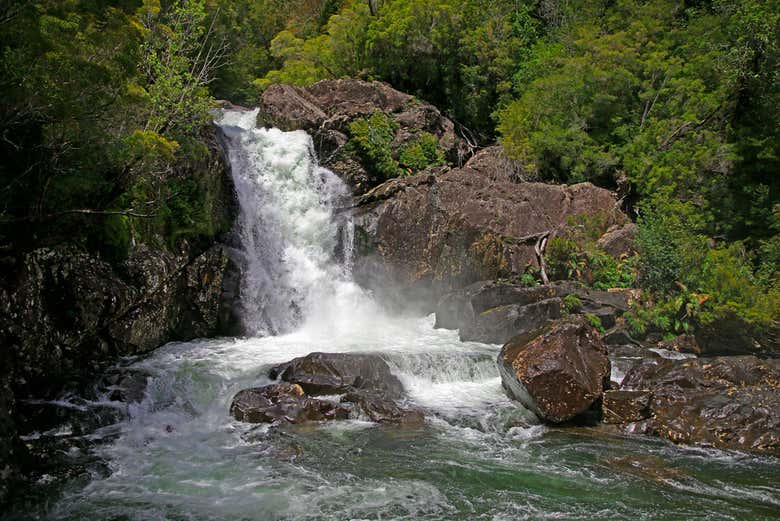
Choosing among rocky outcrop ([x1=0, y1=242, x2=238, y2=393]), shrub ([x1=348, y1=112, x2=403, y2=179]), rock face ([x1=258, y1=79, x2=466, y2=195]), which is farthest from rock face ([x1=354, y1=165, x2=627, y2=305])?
rocky outcrop ([x1=0, y1=242, x2=238, y2=393])

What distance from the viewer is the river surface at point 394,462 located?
7617mm

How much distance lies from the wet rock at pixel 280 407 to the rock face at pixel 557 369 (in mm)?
3604

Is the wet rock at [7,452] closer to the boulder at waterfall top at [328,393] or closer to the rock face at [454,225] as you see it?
the boulder at waterfall top at [328,393]

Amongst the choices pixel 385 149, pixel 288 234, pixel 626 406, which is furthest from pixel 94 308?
pixel 385 149

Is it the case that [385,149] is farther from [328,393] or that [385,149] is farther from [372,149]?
[328,393]

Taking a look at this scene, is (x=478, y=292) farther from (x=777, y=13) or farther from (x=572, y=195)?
(x=777, y=13)

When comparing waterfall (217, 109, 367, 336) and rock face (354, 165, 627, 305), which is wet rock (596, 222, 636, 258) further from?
waterfall (217, 109, 367, 336)

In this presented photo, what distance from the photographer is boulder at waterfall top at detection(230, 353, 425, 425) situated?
10781 millimetres

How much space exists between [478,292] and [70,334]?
35.6 ft

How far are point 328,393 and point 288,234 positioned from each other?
851 cm

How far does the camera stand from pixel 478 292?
17.1m

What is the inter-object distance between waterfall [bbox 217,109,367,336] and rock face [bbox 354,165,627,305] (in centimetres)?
96

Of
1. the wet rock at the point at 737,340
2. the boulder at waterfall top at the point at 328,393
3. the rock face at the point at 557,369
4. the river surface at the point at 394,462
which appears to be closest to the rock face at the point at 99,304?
the river surface at the point at 394,462

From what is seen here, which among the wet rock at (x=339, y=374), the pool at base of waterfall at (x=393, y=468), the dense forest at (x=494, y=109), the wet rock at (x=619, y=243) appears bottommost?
the pool at base of waterfall at (x=393, y=468)
